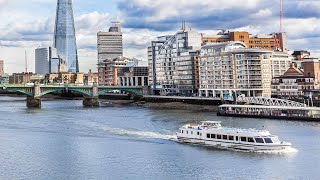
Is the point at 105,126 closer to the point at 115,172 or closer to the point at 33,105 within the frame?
the point at 115,172

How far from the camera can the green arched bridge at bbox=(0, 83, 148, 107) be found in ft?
384

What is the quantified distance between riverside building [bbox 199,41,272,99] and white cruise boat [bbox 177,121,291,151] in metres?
50.5

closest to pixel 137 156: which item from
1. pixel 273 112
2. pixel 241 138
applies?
pixel 241 138

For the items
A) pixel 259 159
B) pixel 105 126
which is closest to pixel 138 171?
pixel 259 159

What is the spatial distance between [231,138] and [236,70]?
62.9 metres

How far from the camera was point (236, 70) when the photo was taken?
112438mm

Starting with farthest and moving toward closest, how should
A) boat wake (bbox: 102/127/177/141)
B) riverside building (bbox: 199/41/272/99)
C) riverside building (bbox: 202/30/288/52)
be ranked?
riverside building (bbox: 202/30/288/52)
riverside building (bbox: 199/41/272/99)
boat wake (bbox: 102/127/177/141)

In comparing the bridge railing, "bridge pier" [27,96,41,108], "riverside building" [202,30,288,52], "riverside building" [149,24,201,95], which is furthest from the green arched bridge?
the bridge railing

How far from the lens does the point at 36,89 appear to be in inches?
4648

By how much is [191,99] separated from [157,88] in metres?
29.0

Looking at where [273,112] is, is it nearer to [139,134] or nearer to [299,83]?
[299,83]

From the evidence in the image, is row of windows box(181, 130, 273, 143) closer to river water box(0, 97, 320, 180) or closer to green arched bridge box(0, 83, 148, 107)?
river water box(0, 97, 320, 180)

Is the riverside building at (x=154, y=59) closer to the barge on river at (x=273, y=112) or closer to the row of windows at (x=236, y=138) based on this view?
the barge on river at (x=273, y=112)

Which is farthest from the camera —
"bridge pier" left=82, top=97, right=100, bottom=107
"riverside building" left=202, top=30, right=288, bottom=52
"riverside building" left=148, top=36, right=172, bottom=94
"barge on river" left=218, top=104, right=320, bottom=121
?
"riverside building" left=202, top=30, right=288, bottom=52
